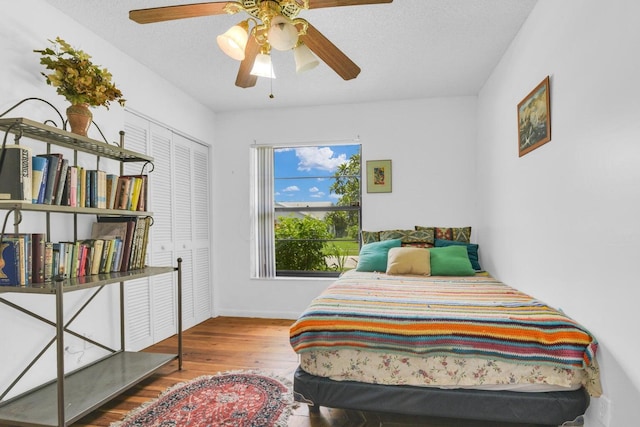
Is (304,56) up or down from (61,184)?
up

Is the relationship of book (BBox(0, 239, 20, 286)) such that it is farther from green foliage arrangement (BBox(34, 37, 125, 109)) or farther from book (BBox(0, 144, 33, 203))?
green foliage arrangement (BBox(34, 37, 125, 109))

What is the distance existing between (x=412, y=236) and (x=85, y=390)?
3007mm

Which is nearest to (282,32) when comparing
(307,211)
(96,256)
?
(96,256)

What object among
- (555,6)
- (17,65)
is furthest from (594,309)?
(17,65)

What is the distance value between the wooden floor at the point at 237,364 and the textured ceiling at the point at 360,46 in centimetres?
246

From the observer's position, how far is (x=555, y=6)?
214cm

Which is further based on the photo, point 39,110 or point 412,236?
point 412,236

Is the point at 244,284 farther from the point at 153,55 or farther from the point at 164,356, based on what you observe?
the point at 153,55

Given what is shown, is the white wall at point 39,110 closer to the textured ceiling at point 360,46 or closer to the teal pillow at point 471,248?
the textured ceiling at point 360,46

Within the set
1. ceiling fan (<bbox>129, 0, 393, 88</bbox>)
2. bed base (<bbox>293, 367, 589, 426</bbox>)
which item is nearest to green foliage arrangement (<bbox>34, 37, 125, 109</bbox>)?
ceiling fan (<bbox>129, 0, 393, 88</bbox>)

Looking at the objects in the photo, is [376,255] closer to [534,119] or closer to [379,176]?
[379,176]

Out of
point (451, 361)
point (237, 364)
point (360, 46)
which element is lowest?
point (237, 364)

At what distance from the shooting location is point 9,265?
1.91 metres

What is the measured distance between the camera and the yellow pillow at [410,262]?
11.2 ft
